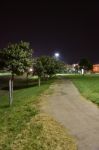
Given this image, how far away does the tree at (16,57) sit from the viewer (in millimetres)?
35944

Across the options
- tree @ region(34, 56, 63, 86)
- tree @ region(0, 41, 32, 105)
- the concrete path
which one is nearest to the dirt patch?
the concrete path

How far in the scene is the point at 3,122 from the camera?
511 inches

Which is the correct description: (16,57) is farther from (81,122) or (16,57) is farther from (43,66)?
(81,122)

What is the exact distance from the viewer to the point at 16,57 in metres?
35.8

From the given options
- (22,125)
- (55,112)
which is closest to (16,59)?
(55,112)

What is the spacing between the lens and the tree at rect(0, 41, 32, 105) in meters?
Result: 35.9

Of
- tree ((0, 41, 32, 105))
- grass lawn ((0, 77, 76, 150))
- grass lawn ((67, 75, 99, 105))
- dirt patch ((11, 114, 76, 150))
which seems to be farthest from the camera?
tree ((0, 41, 32, 105))

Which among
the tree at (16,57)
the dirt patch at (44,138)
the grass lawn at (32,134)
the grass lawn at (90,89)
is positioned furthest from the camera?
the tree at (16,57)

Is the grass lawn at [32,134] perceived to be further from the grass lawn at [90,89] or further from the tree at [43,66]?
the tree at [43,66]

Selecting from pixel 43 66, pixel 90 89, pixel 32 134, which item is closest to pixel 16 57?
pixel 90 89

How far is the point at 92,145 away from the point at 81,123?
3020 mm

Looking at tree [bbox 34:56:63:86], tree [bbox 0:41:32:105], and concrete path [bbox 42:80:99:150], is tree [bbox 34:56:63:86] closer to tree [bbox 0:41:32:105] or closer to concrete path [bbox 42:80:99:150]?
tree [bbox 0:41:32:105]

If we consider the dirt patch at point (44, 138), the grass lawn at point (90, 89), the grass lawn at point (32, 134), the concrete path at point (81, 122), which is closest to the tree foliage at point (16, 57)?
the grass lawn at point (90, 89)

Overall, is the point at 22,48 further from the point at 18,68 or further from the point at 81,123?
the point at 81,123
